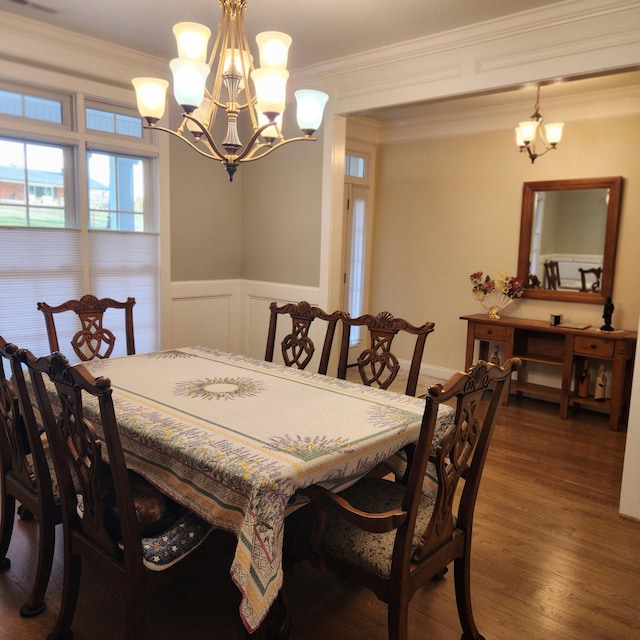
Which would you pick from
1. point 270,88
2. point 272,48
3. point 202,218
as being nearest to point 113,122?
point 202,218

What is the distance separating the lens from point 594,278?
462cm

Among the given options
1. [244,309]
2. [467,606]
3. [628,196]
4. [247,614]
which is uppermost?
[628,196]

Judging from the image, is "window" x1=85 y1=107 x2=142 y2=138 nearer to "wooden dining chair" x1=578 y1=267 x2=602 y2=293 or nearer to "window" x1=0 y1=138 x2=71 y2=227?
"window" x1=0 y1=138 x2=71 y2=227

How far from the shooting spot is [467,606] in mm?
1847

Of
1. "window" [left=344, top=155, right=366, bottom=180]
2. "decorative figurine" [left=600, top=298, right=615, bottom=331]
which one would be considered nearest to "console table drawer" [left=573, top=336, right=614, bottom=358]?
"decorative figurine" [left=600, top=298, right=615, bottom=331]

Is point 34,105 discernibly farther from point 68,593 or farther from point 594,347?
point 594,347

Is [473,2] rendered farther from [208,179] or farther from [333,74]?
[208,179]

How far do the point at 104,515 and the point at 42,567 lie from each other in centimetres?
50

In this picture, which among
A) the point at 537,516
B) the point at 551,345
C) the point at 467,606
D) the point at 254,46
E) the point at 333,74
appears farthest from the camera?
the point at 551,345

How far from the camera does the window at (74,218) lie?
361 centimetres

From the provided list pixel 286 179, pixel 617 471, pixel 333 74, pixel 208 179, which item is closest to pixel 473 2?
pixel 333 74

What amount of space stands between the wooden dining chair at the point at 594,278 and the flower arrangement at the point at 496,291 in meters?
0.50

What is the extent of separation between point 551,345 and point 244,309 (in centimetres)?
277

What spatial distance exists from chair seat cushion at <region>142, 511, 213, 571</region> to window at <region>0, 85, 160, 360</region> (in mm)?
2605
